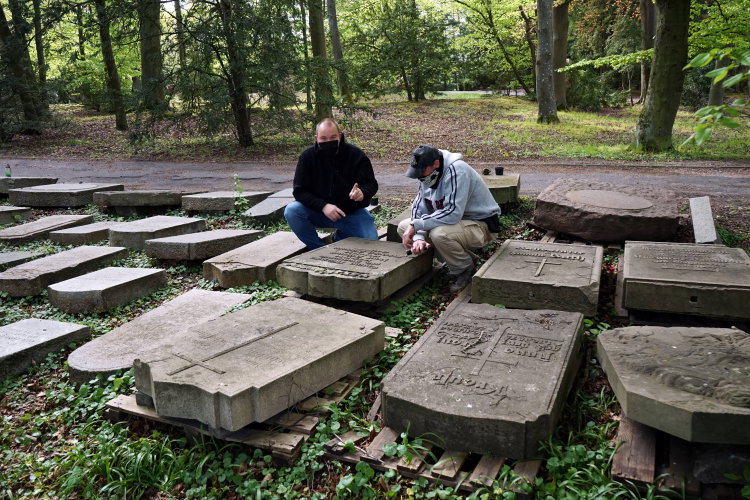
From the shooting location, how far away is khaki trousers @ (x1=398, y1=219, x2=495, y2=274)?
195 inches

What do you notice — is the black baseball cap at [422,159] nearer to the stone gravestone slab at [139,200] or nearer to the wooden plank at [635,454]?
the wooden plank at [635,454]

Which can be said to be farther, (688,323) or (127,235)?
(127,235)

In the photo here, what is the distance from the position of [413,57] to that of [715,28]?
14248 millimetres

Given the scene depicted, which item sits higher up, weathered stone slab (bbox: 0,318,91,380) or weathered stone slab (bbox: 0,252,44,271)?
weathered stone slab (bbox: 0,252,44,271)

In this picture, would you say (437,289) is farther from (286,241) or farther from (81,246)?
(81,246)

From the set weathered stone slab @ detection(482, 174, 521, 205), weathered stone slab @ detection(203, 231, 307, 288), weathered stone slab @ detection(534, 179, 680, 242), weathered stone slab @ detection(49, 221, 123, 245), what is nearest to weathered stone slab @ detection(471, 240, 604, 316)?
weathered stone slab @ detection(534, 179, 680, 242)

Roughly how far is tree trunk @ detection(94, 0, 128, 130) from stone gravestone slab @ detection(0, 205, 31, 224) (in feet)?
20.7

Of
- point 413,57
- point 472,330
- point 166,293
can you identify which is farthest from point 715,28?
point 413,57

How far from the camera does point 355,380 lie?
3682 millimetres

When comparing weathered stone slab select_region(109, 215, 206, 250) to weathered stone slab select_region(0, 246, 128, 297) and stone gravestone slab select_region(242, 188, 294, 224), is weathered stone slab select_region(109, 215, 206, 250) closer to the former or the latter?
weathered stone slab select_region(0, 246, 128, 297)

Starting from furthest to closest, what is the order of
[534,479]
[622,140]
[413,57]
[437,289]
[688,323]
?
[413,57] < [622,140] < [437,289] < [688,323] < [534,479]

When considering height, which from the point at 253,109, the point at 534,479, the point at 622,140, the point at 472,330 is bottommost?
the point at 534,479

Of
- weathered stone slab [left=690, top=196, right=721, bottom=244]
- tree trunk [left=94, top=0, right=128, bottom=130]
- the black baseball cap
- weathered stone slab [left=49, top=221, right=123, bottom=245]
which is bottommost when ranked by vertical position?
weathered stone slab [left=690, top=196, right=721, bottom=244]

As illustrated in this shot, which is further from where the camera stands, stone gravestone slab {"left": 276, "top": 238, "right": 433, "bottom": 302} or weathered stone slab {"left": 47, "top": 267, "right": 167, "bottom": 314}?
weathered stone slab {"left": 47, "top": 267, "right": 167, "bottom": 314}
